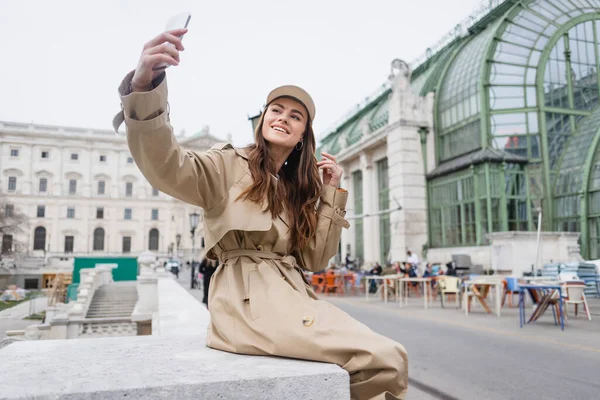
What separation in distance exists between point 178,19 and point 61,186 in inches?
3070

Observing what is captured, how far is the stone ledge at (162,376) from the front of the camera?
Result: 143 cm

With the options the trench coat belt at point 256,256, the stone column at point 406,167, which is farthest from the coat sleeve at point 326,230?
the stone column at point 406,167

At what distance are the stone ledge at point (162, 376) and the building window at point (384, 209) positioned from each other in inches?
1070

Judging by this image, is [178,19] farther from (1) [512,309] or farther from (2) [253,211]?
(1) [512,309]

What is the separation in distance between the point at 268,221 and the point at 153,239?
255ft

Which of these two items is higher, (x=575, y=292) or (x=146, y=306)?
(x=575, y=292)

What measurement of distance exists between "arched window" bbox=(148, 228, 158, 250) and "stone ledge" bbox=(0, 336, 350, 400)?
77.4 m

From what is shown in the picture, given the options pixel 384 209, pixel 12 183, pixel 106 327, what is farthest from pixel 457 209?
pixel 12 183

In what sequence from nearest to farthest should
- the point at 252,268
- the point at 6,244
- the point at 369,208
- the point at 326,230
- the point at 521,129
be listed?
the point at 252,268
the point at 326,230
the point at 521,129
the point at 369,208
the point at 6,244

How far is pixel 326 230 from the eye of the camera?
96.8 inches

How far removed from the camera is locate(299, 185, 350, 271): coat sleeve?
2.44 m

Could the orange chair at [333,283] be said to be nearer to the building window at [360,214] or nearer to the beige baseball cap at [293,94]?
the building window at [360,214]

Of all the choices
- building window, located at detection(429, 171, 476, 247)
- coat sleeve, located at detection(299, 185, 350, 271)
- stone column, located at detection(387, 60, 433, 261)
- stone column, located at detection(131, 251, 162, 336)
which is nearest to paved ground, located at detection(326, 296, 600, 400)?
coat sleeve, located at detection(299, 185, 350, 271)

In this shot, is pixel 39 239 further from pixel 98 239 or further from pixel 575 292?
pixel 575 292
